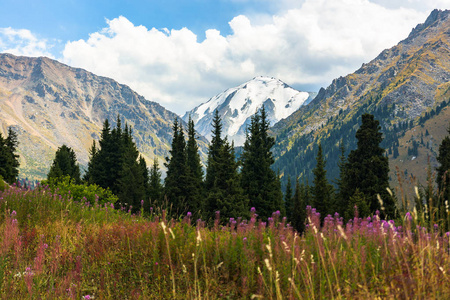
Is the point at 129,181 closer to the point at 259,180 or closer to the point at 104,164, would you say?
the point at 104,164

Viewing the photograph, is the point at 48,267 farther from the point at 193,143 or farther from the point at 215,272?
the point at 193,143

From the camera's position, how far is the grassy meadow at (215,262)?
3.33 meters

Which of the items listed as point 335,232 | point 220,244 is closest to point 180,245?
point 220,244

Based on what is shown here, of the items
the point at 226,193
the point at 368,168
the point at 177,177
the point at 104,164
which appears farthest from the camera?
the point at 104,164

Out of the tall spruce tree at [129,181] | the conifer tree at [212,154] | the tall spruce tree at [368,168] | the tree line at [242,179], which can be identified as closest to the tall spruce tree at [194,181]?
the tree line at [242,179]

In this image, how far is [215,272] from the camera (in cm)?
445

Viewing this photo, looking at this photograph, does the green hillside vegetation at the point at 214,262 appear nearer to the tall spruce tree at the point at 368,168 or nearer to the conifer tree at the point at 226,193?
the conifer tree at the point at 226,193

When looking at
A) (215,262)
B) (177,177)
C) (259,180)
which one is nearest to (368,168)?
(259,180)

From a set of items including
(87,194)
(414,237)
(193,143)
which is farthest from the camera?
(193,143)

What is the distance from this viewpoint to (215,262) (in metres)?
4.47

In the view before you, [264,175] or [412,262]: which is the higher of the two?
[264,175]

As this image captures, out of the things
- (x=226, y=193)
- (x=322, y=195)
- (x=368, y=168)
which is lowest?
(x=322, y=195)

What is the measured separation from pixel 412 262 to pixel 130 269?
4158 millimetres

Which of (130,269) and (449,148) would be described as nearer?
(130,269)
